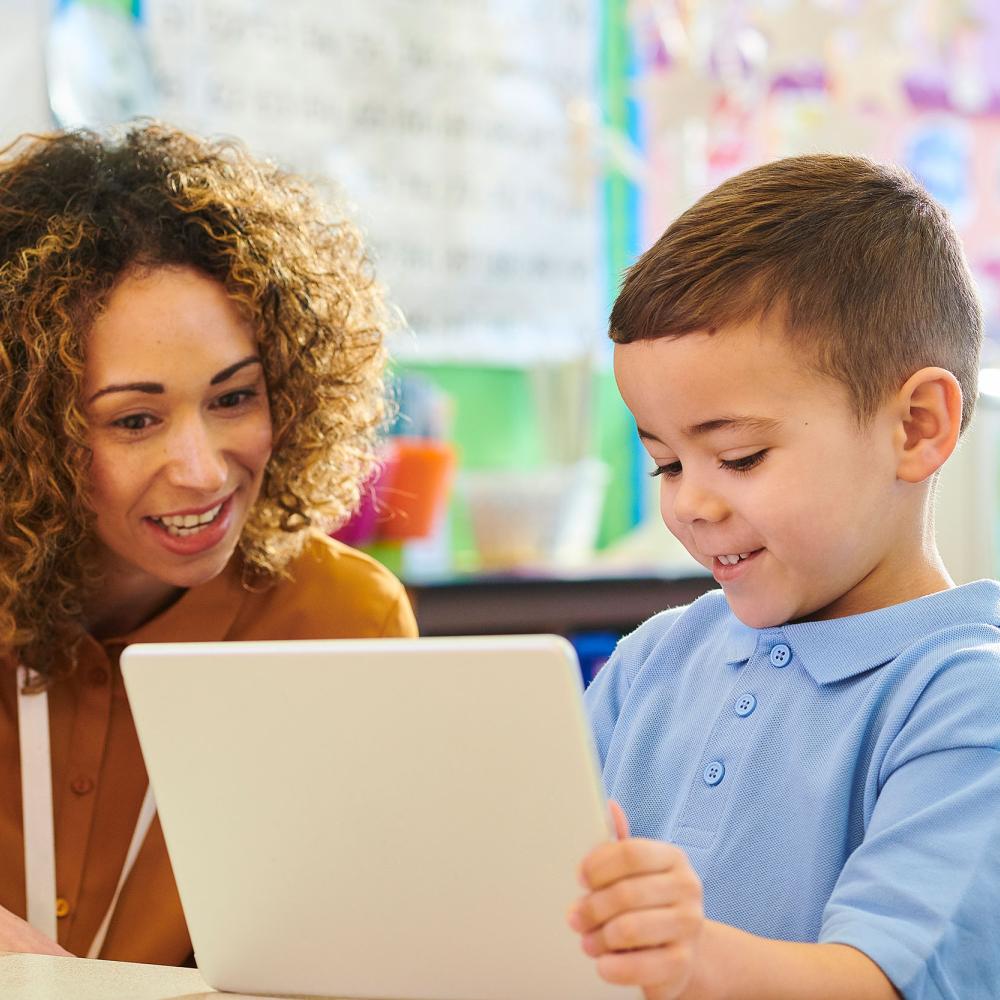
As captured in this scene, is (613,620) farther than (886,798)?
Yes

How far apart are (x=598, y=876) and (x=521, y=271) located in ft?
7.44

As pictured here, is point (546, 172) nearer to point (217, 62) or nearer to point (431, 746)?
point (217, 62)

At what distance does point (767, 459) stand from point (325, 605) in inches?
23.7

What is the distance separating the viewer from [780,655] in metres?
0.90

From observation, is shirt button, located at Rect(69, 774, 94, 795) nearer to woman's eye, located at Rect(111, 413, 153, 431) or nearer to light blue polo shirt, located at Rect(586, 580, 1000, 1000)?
woman's eye, located at Rect(111, 413, 153, 431)

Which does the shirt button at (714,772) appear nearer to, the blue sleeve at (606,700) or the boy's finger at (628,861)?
the blue sleeve at (606,700)

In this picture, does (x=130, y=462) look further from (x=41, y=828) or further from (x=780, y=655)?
(x=780, y=655)

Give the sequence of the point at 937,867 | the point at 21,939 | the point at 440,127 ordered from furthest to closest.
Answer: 1. the point at 440,127
2. the point at 21,939
3. the point at 937,867

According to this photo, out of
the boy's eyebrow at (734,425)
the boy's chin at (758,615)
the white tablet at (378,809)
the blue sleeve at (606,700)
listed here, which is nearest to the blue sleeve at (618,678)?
the blue sleeve at (606,700)

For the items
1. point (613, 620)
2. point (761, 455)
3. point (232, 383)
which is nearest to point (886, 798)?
point (761, 455)

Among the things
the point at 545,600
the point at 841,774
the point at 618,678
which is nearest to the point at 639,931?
the point at 841,774

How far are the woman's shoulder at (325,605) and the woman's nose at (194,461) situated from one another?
0.18 meters

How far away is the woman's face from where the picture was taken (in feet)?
3.87

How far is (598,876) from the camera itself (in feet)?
2.02
